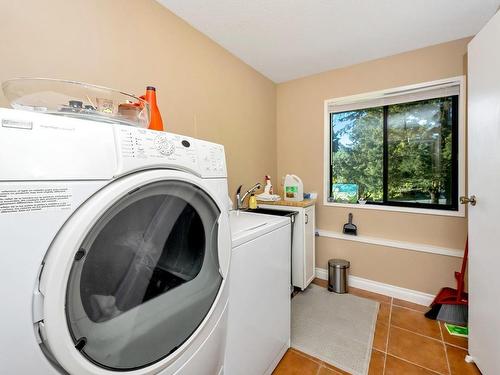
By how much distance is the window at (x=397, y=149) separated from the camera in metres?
2.02

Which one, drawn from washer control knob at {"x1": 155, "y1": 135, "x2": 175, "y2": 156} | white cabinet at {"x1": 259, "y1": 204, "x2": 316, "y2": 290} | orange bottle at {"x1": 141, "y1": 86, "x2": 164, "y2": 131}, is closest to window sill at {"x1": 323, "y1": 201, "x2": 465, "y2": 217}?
white cabinet at {"x1": 259, "y1": 204, "x2": 316, "y2": 290}

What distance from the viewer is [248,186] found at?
2326 mm

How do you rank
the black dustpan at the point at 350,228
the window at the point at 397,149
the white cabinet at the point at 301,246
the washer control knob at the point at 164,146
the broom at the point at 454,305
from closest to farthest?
the washer control knob at the point at 164,146 < the broom at the point at 454,305 < the window at the point at 397,149 < the white cabinet at the point at 301,246 < the black dustpan at the point at 350,228

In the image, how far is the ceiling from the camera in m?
1.50

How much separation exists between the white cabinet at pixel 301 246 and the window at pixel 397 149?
0.58 metres

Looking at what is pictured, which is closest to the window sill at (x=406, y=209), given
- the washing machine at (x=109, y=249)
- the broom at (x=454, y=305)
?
the broom at (x=454, y=305)

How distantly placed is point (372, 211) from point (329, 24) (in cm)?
174

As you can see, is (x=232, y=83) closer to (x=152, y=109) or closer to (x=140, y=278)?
(x=152, y=109)

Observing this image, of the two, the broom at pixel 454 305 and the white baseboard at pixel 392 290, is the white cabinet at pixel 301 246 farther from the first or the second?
the broom at pixel 454 305

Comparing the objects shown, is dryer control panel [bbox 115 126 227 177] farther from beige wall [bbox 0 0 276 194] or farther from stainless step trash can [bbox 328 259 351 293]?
stainless step trash can [bbox 328 259 351 293]

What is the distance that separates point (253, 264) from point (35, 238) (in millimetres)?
855

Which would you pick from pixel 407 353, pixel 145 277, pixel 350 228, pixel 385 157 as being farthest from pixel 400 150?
pixel 145 277

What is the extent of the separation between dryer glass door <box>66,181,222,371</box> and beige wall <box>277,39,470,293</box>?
1.94m

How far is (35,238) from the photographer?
1.51 ft
